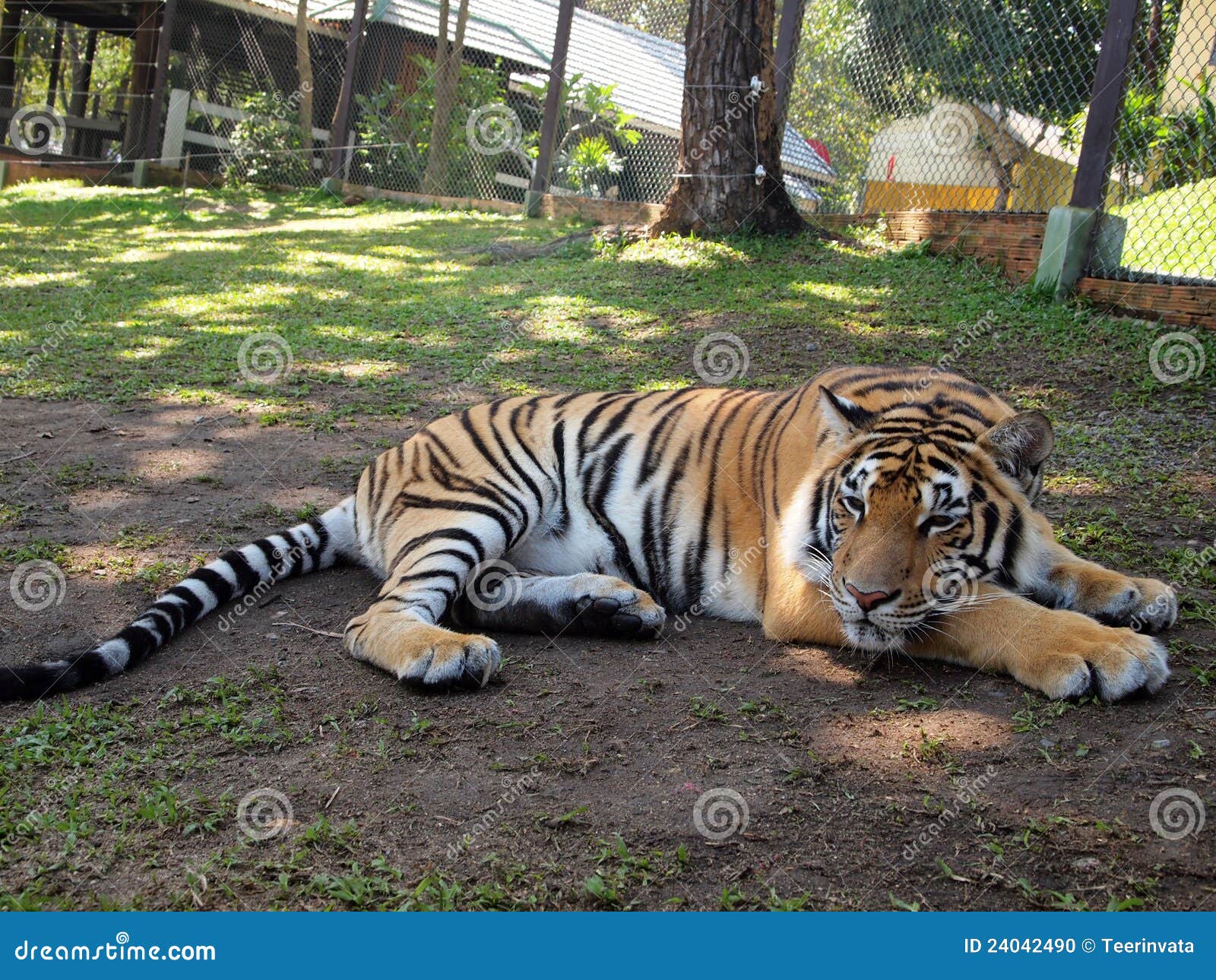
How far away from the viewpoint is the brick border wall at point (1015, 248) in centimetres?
661

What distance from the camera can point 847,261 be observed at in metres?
8.77

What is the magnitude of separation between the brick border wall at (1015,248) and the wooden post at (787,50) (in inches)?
43.6

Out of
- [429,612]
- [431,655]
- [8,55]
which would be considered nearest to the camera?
[431,655]

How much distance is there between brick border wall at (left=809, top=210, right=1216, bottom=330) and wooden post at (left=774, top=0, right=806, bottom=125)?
111 centimetres

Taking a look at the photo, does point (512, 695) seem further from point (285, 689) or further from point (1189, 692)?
point (1189, 692)

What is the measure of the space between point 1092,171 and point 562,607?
17.5ft

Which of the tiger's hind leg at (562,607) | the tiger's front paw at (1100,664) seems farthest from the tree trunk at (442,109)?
the tiger's front paw at (1100,664)

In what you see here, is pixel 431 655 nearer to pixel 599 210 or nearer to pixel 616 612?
pixel 616 612

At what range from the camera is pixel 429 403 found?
681cm

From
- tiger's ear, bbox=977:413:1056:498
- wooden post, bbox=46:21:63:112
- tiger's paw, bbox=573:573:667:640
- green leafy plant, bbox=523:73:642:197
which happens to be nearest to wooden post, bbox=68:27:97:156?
wooden post, bbox=46:21:63:112

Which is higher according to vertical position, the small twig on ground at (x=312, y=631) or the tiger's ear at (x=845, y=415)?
the tiger's ear at (x=845, y=415)

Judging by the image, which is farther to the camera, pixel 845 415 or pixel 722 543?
pixel 722 543

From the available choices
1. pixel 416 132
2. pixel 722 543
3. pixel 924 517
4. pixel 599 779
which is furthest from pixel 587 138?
pixel 599 779

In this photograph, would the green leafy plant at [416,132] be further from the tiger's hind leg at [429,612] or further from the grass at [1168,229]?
the tiger's hind leg at [429,612]
